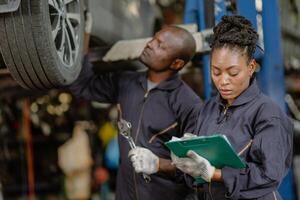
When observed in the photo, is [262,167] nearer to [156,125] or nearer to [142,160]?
[142,160]

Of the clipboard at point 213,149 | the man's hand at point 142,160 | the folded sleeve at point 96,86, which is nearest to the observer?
the clipboard at point 213,149

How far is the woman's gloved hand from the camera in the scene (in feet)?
7.04

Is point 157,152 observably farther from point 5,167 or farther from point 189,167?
point 5,167

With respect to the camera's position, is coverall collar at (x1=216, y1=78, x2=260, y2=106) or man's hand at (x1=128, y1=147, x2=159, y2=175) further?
man's hand at (x1=128, y1=147, x2=159, y2=175)

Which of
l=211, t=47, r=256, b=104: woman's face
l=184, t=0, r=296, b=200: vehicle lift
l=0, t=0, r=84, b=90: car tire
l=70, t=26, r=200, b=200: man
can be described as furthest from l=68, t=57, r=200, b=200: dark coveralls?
l=211, t=47, r=256, b=104: woman's face

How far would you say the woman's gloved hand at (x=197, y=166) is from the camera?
2145 millimetres

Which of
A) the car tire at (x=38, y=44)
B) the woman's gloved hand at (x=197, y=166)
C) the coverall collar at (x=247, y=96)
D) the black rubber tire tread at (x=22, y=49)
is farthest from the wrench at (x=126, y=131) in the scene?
the coverall collar at (x=247, y=96)

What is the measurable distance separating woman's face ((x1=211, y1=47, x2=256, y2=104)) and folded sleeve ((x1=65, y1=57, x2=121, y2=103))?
104 cm

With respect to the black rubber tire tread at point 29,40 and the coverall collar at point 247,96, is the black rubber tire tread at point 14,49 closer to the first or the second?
the black rubber tire tread at point 29,40

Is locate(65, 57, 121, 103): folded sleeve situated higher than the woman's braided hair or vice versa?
the woman's braided hair

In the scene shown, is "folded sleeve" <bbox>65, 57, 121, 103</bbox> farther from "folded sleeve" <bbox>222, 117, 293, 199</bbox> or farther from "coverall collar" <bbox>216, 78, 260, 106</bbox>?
"folded sleeve" <bbox>222, 117, 293, 199</bbox>

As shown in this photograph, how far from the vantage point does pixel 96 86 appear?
125 inches

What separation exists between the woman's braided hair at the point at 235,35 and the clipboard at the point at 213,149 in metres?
0.38

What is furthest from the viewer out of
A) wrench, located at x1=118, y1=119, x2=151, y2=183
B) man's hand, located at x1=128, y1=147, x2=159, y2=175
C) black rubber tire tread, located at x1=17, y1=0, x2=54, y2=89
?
wrench, located at x1=118, y1=119, x2=151, y2=183
